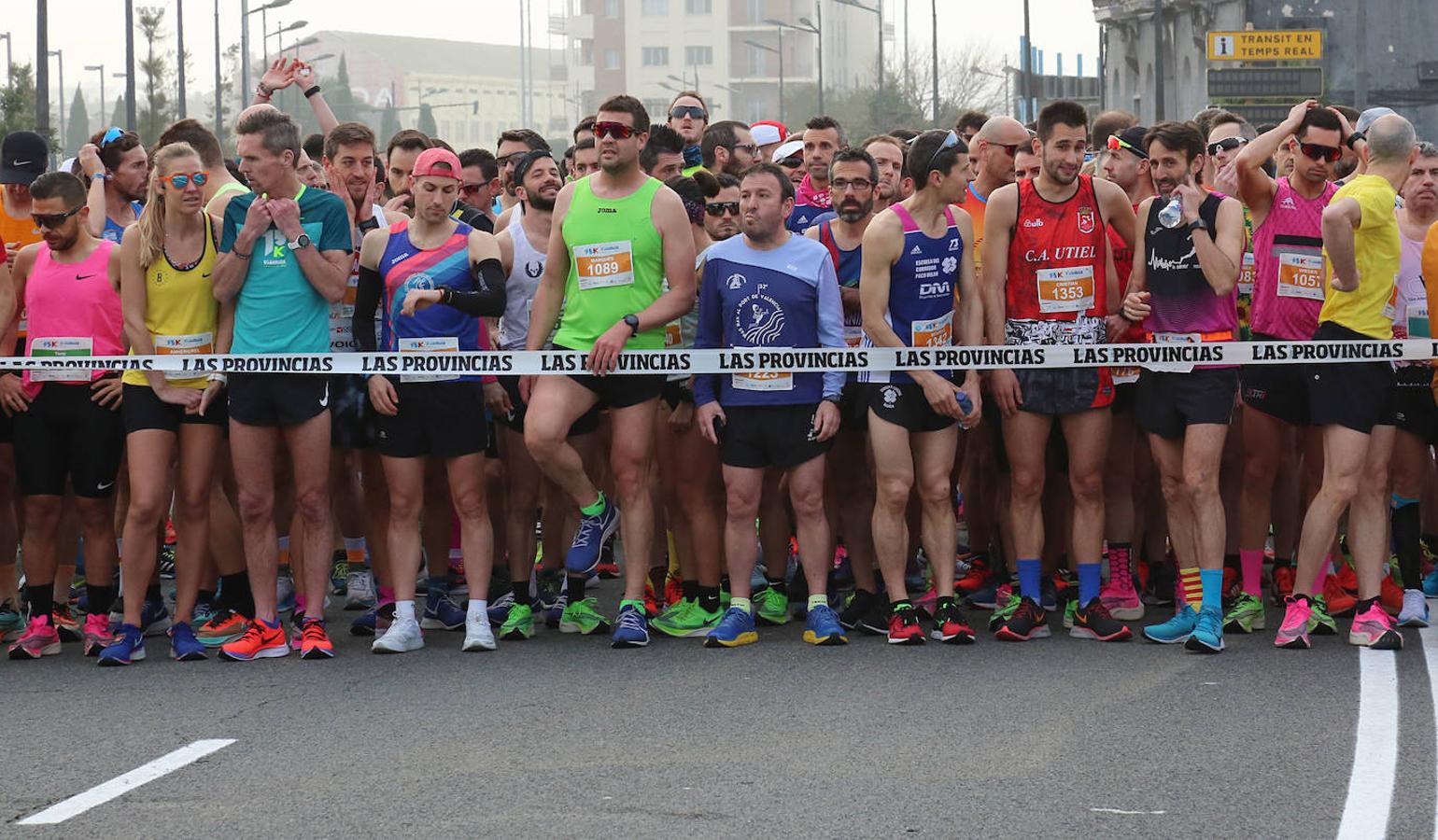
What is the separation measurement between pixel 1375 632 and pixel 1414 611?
709 millimetres

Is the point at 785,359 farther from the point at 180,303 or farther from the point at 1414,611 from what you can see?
the point at 1414,611

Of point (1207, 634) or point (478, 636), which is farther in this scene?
point (478, 636)

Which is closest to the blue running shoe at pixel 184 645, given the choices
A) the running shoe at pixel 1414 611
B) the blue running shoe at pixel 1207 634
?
the blue running shoe at pixel 1207 634

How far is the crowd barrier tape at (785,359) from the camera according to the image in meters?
8.67

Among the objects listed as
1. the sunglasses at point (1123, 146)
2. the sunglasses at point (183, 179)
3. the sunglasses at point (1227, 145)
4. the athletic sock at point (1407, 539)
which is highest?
the sunglasses at point (1227, 145)

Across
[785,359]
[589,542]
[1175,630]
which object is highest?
[785,359]

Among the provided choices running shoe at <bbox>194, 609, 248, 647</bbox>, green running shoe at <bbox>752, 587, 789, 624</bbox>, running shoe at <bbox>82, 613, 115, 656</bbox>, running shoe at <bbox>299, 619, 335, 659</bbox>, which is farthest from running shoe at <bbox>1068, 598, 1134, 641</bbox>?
running shoe at <bbox>82, 613, 115, 656</bbox>

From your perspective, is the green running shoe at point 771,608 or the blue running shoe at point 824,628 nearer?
the blue running shoe at point 824,628

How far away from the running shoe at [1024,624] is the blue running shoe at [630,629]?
5.22ft

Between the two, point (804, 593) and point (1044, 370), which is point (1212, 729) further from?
point (804, 593)

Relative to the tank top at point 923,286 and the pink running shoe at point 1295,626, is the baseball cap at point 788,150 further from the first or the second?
the pink running shoe at point 1295,626

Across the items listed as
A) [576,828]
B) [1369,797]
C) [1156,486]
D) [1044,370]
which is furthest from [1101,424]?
[576,828]

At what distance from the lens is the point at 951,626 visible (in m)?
8.80

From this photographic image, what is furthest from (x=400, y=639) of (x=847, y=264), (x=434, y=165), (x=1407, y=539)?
(x=1407, y=539)
